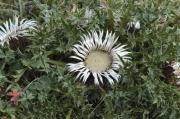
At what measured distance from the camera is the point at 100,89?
2.65 metres

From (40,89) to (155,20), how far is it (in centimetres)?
78

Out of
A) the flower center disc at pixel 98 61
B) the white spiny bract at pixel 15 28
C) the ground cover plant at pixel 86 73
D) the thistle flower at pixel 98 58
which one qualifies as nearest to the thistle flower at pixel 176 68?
the ground cover plant at pixel 86 73

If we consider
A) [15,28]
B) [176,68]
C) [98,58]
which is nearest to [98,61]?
[98,58]

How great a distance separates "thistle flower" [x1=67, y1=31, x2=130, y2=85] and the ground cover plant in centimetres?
1

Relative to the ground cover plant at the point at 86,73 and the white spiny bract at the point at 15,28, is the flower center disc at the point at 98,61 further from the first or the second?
the white spiny bract at the point at 15,28

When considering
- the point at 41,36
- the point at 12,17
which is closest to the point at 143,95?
the point at 41,36

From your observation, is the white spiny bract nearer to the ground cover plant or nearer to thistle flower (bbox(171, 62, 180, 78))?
the ground cover plant

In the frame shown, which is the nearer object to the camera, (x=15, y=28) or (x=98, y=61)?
(x=98, y=61)

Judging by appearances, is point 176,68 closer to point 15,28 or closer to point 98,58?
point 98,58

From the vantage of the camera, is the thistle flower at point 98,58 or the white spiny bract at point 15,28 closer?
the thistle flower at point 98,58

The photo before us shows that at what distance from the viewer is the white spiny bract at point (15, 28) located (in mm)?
2744

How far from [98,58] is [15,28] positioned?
1.76 ft

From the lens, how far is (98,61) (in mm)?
2639

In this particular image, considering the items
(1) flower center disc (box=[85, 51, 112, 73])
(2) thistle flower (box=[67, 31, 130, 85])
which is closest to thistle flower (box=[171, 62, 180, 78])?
(2) thistle flower (box=[67, 31, 130, 85])
